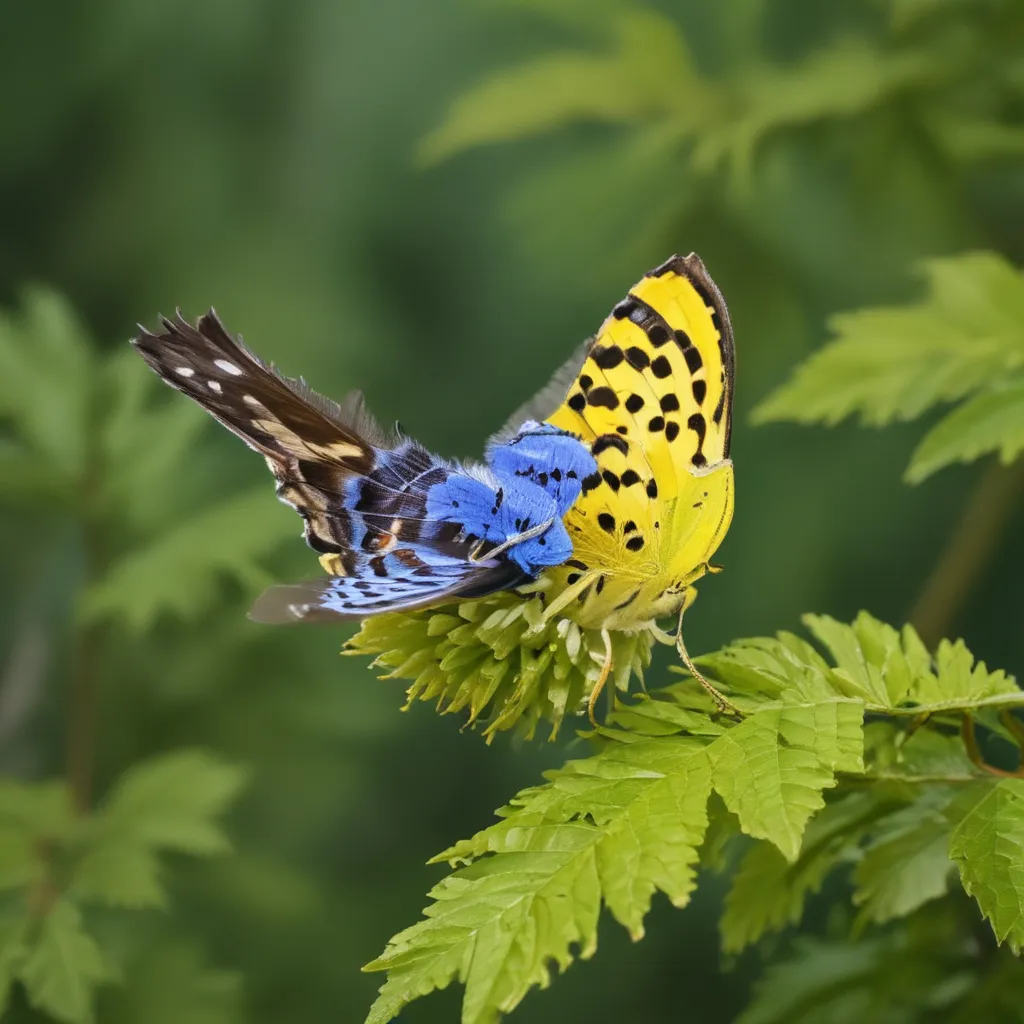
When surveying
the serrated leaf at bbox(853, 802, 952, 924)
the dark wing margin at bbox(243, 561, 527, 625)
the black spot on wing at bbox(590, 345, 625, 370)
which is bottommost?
the serrated leaf at bbox(853, 802, 952, 924)

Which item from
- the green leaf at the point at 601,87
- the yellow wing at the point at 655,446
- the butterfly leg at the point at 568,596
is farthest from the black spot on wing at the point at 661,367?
the green leaf at the point at 601,87

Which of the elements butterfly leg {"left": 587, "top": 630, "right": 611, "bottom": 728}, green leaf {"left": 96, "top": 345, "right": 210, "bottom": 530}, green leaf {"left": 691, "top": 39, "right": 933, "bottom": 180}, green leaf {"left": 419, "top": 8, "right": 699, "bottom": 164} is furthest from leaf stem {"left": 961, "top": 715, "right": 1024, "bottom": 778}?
green leaf {"left": 96, "top": 345, "right": 210, "bottom": 530}

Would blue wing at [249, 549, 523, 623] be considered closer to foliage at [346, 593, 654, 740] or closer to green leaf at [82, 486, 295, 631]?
foliage at [346, 593, 654, 740]

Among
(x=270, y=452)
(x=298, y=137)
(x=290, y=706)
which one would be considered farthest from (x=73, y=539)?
(x=270, y=452)

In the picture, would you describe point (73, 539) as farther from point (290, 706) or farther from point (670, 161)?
point (670, 161)

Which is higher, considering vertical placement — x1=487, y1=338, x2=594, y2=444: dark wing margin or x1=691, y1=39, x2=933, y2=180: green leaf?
x1=691, y1=39, x2=933, y2=180: green leaf
